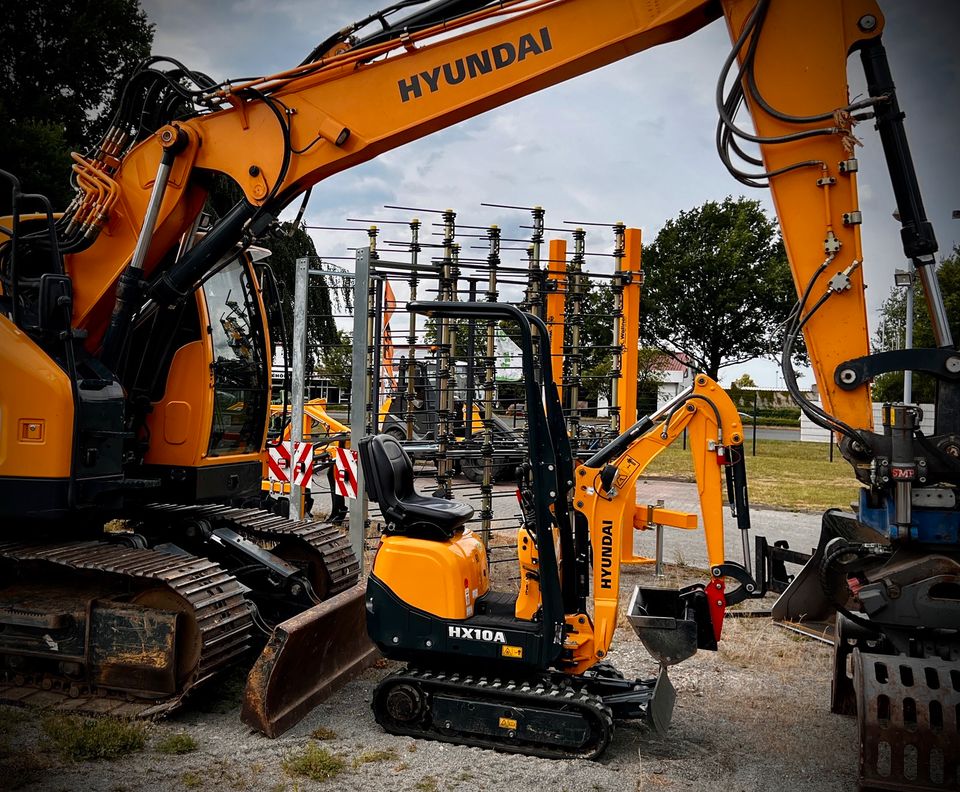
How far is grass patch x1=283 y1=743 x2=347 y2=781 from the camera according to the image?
4227mm

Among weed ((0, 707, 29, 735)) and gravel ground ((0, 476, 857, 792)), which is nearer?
gravel ground ((0, 476, 857, 792))

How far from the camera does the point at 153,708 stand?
488 cm

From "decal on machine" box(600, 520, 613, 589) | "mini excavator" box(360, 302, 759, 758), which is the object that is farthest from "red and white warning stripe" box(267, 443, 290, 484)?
"decal on machine" box(600, 520, 613, 589)

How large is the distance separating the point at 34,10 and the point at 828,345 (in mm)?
17090

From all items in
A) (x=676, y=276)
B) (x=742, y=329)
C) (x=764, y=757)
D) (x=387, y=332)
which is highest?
(x=676, y=276)

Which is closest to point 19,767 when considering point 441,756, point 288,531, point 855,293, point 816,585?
point 441,756

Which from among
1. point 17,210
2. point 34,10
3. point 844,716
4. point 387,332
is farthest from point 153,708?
point 34,10

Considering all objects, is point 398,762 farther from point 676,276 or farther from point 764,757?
point 676,276

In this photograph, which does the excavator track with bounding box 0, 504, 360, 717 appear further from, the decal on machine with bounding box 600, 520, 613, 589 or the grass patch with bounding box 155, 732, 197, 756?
the decal on machine with bounding box 600, 520, 613, 589

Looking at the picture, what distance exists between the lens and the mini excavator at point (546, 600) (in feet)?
15.0

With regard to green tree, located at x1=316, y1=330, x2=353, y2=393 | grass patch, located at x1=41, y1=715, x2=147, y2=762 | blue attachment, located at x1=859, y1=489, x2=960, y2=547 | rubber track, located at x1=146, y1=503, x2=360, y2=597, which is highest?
green tree, located at x1=316, y1=330, x2=353, y2=393

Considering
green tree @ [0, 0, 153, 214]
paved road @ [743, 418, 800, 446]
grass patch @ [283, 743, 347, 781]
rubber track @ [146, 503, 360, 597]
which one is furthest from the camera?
paved road @ [743, 418, 800, 446]

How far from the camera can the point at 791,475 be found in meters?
18.7

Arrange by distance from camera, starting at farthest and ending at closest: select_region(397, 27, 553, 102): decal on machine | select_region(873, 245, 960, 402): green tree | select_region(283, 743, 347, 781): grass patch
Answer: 1. select_region(873, 245, 960, 402): green tree
2. select_region(397, 27, 553, 102): decal on machine
3. select_region(283, 743, 347, 781): grass patch
